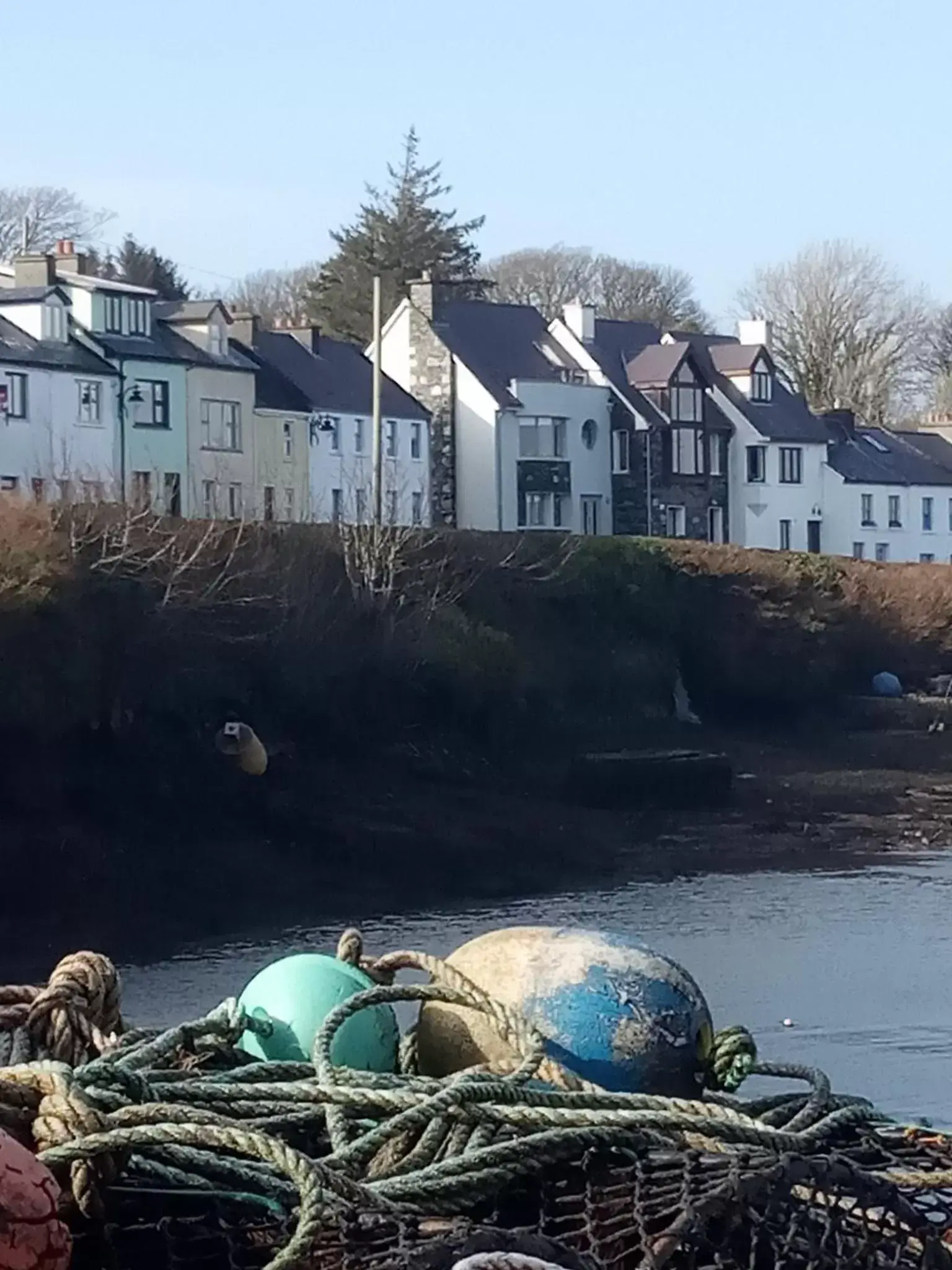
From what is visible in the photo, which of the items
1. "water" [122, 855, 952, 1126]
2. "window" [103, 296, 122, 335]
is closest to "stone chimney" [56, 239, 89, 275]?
"window" [103, 296, 122, 335]

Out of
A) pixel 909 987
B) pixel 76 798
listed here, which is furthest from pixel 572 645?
pixel 909 987

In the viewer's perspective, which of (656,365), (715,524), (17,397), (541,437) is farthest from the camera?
(715,524)

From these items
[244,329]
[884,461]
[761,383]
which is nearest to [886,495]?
[884,461]

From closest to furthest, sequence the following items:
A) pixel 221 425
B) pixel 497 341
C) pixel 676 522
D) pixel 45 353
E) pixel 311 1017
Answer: pixel 311 1017 → pixel 45 353 → pixel 221 425 → pixel 497 341 → pixel 676 522

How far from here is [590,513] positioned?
58.0 m

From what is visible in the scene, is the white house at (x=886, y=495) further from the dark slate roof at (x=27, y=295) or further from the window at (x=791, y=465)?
the dark slate roof at (x=27, y=295)

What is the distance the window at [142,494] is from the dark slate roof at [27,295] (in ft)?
35.9

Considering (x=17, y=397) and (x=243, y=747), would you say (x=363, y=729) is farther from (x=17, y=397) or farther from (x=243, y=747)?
(x=17, y=397)

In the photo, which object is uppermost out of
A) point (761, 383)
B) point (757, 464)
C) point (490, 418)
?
point (761, 383)

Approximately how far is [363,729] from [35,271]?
18481mm

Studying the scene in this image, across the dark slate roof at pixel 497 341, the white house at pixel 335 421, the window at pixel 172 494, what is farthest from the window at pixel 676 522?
the window at pixel 172 494

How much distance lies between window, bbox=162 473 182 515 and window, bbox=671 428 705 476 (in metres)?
17.8

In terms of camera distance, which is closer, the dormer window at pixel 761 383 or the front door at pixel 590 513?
the front door at pixel 590 513

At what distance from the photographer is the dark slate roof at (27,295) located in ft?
145
